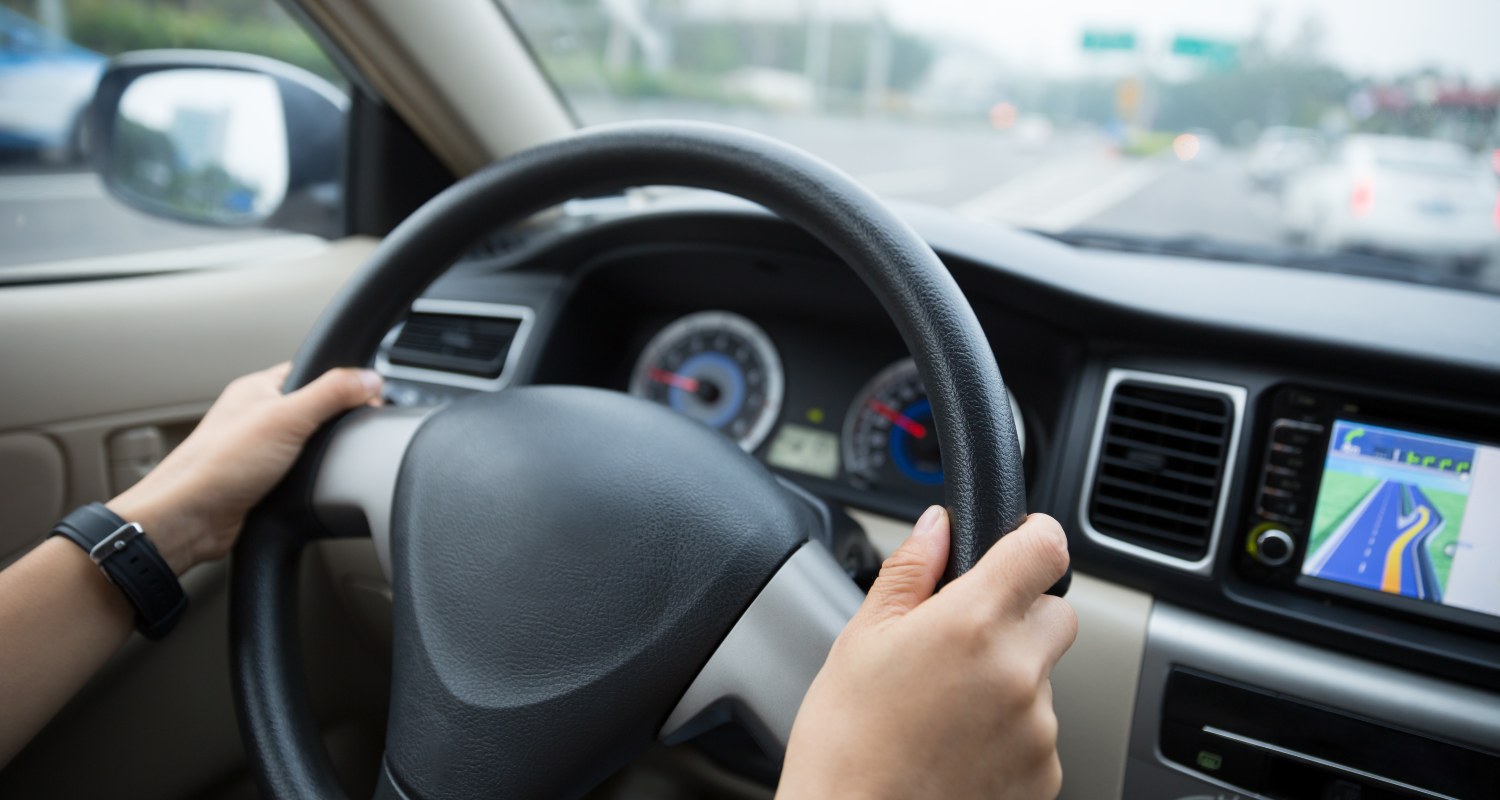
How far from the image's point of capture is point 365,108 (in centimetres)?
202

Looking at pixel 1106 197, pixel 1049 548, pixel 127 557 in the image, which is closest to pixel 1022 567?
pixel 1049 548

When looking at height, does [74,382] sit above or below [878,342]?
below

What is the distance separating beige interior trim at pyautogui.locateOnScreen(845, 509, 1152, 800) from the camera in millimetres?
1272

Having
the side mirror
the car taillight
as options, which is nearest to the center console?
the side mirror

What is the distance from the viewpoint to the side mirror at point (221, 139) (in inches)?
79.9

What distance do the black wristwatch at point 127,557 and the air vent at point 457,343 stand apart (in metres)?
0.84

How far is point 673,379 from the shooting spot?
6.06 feet

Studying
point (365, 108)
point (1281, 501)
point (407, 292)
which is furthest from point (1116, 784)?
point (365, 108)

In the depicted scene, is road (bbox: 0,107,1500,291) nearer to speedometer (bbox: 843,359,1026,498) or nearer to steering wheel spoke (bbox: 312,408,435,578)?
speedometer (bbox: 843,359,1026,498)

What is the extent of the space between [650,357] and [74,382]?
3.09ft

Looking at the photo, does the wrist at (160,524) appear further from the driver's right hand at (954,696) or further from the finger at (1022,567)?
the finger at (1022,567)

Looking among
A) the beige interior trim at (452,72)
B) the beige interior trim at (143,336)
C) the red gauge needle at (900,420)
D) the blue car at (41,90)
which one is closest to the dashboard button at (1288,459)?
the red gauge needle at (900,420)

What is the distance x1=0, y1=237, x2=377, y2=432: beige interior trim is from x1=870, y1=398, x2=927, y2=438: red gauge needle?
1.11 m

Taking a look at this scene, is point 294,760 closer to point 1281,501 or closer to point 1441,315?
point 1281,501
